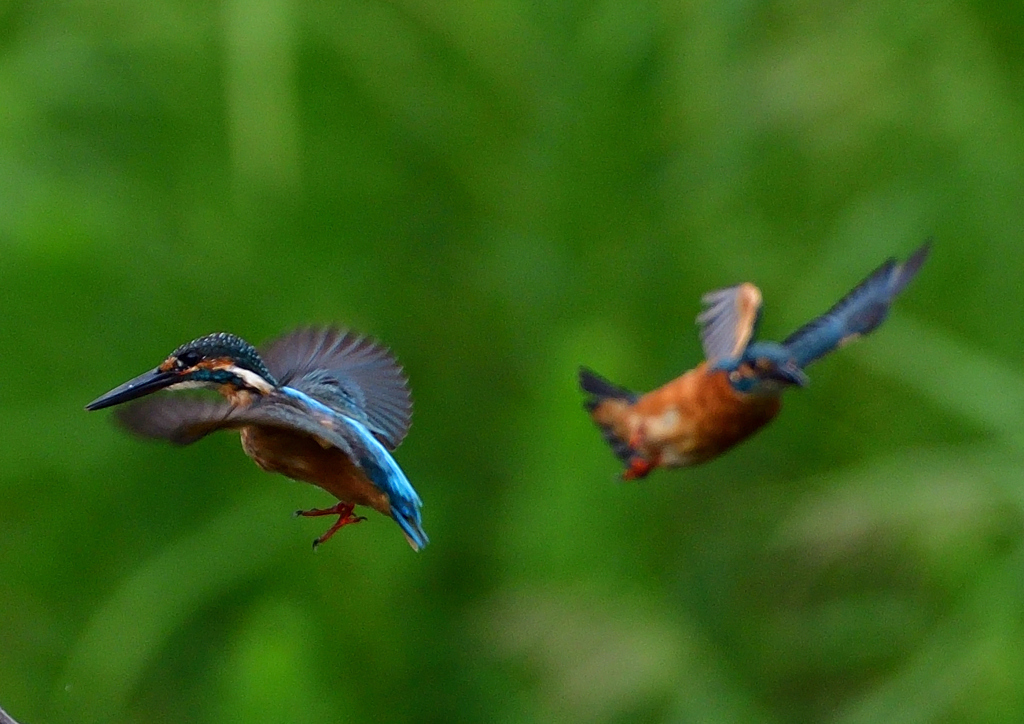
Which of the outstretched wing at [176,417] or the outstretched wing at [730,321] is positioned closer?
the outstretched wing at [176,417]

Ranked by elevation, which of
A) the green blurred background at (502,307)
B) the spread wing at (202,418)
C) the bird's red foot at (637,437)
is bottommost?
the spread wing at (202,418)

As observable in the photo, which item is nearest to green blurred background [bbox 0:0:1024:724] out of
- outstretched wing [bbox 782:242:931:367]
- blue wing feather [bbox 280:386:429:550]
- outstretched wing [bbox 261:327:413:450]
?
outstretched wing [bbox 782:242:931:367]

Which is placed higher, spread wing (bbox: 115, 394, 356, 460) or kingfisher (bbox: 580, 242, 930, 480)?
kingfisher (bbox: 580, 242, 930, 480)

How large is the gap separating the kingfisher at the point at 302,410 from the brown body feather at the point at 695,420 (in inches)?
9.5

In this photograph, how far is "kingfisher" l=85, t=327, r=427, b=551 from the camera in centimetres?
80

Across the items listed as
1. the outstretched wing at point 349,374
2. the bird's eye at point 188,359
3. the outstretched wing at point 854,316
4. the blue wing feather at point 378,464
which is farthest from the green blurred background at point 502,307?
the bird's eye at point 188,359

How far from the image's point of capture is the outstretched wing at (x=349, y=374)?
987mm

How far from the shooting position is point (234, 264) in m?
2.21

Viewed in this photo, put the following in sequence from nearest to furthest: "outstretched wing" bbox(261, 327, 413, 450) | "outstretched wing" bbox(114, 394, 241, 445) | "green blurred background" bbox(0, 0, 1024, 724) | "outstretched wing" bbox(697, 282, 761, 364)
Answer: "outstretched wing" bbox(114, 394, 241, 445) → "outstretched wing" bbox(261, 327, 413, 450) → "outstretched wing" bbox(697, 282, 761, 364) → "green blurred background" bbox(0, 0, 1024, 724)

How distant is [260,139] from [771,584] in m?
0.92

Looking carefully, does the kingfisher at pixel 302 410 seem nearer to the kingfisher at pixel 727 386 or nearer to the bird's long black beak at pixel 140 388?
the bird's long black beak at pixel 140 388

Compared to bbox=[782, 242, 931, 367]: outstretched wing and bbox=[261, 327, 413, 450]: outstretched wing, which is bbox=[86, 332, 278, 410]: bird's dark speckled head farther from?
bbox=[782, 242, 931, 367]: outstretched wing

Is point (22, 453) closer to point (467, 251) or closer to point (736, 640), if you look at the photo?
point (467, 251)

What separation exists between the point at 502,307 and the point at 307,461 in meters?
1.35
